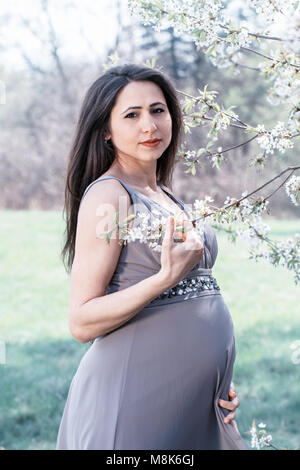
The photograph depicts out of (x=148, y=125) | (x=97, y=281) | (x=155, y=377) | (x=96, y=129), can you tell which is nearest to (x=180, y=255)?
(x=97, y=281)

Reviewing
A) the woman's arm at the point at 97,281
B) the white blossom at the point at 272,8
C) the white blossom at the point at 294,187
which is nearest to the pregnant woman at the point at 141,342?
the woman's arm at the point at 97,281

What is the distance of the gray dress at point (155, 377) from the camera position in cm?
175

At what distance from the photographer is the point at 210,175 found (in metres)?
13.7

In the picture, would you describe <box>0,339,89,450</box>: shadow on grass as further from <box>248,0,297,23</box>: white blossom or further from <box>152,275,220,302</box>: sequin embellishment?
<box>248,0,297,23</box>: white blossom

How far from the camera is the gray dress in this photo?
175cm

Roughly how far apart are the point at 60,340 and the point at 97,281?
4609mm

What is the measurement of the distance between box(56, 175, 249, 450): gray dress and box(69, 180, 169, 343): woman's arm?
7cm

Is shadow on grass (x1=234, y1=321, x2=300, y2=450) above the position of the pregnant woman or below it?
below

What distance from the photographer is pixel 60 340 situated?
6191 mm

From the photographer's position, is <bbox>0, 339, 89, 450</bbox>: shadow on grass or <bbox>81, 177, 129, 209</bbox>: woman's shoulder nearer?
<bbox>81, 177, 129, 209</bbox>: woman's shoulder

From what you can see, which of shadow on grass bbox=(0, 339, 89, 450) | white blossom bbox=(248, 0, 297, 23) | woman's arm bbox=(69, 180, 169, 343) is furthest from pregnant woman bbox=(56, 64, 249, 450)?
shadow on grass bbox=(0, 339, 89, 450)

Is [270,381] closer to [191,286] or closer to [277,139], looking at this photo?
[191,286]

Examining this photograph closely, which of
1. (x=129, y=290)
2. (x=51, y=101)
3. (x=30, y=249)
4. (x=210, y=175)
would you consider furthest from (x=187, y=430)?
(x=51, y=101)

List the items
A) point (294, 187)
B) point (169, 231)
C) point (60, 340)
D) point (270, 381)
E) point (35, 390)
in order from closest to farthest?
point (169, 231), point (294, 187), point (35, 390), point (270, 381), point (60, 340)
